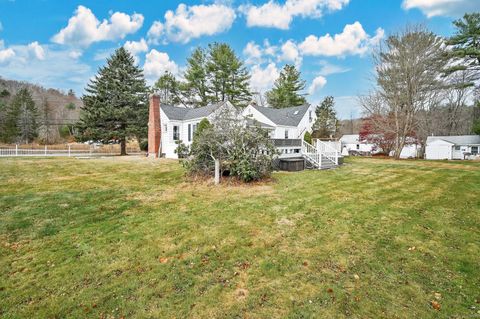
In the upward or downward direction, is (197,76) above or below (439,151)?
above

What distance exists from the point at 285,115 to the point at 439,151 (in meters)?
21.5

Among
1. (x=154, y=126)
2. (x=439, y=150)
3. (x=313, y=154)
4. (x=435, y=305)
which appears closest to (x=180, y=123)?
(x=154, y=126)

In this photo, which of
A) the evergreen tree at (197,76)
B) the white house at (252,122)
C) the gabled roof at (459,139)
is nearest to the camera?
the white house at (252,122)

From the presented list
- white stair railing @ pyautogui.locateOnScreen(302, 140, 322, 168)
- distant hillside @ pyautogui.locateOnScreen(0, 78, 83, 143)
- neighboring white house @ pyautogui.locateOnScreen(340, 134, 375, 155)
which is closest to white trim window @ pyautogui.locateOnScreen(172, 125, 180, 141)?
white stair railing @ pyautogui.locateOnScreen(302, 140, 322, 168)

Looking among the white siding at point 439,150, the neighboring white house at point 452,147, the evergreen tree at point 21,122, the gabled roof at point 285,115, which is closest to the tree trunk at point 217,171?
the gabled roof at point 285,115

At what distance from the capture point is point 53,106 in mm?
56406

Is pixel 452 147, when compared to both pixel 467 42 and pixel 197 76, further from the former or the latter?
pixel 197 76

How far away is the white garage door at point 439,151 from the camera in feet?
104

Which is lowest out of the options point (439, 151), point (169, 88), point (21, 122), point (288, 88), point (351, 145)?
point (439, 151)

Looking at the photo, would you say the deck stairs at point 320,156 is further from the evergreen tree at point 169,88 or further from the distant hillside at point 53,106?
the distant hillside at point 53,106

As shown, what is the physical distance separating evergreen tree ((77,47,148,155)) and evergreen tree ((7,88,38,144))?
75.0 feet

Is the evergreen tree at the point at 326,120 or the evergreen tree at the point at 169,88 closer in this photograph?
the evergreen tree at the point at 326,120

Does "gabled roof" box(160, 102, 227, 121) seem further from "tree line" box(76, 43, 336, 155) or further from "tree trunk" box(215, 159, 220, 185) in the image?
"tree trunk" box(215, 159, 220, 185)

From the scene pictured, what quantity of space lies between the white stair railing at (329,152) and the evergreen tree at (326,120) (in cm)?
1532
